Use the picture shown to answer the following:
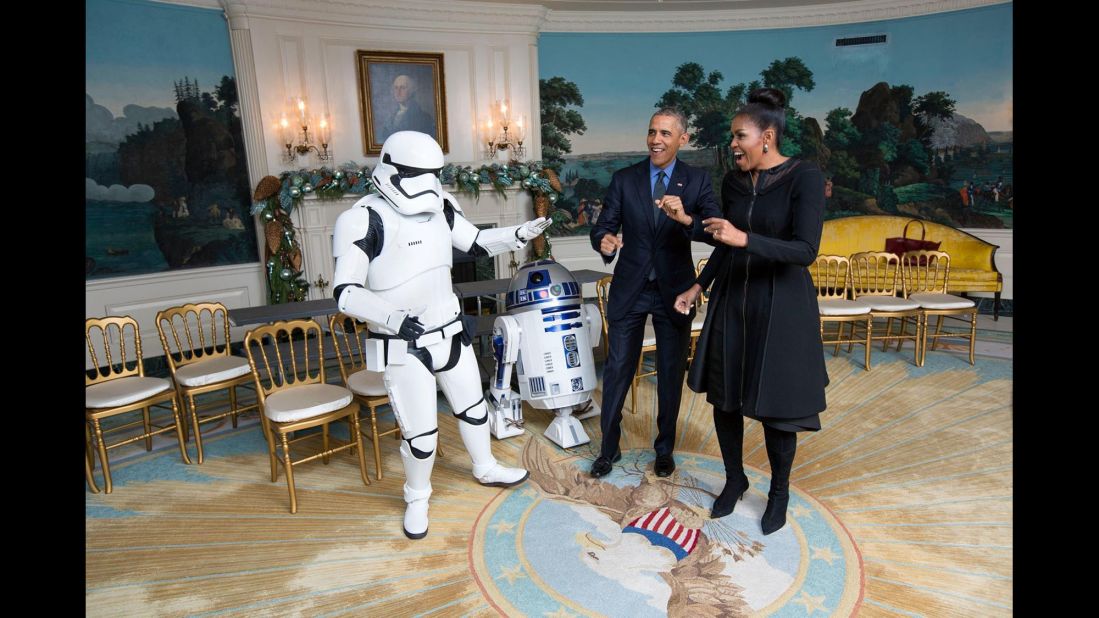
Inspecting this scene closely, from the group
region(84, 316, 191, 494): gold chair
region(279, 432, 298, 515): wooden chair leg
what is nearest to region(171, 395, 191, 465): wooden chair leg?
region(84, 316, 191, 494): gold chair

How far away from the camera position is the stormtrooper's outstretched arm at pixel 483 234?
3.14 meters

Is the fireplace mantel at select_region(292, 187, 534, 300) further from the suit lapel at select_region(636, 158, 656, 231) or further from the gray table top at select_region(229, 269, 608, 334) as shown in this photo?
the suit lapel at select_region(636, 158, 656, 231)

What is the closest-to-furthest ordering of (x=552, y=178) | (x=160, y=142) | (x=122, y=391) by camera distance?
(x=122, y=391)
(x=160, y=142)
(x=552, y=178)

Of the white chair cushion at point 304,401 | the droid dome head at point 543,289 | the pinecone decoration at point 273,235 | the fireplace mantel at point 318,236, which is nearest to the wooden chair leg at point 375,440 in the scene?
the white chair cushion at point 304,401

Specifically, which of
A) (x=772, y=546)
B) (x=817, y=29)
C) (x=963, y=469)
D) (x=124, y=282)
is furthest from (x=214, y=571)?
(x=817, y=29)

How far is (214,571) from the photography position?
2.85m

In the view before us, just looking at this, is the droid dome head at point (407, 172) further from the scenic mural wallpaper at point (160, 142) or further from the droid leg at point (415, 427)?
the scenic mural wallpaper at point (160, 142)

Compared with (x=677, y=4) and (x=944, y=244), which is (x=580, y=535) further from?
(x=677, y=4)

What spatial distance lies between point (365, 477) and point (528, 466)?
927 mm

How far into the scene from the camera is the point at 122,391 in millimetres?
3654

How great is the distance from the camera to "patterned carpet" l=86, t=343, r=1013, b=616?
261 cm

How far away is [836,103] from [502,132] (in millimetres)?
4281

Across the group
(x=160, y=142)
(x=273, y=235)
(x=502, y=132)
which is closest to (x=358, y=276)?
(x=273, y=235)

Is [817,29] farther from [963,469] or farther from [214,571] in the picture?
[214,571]
